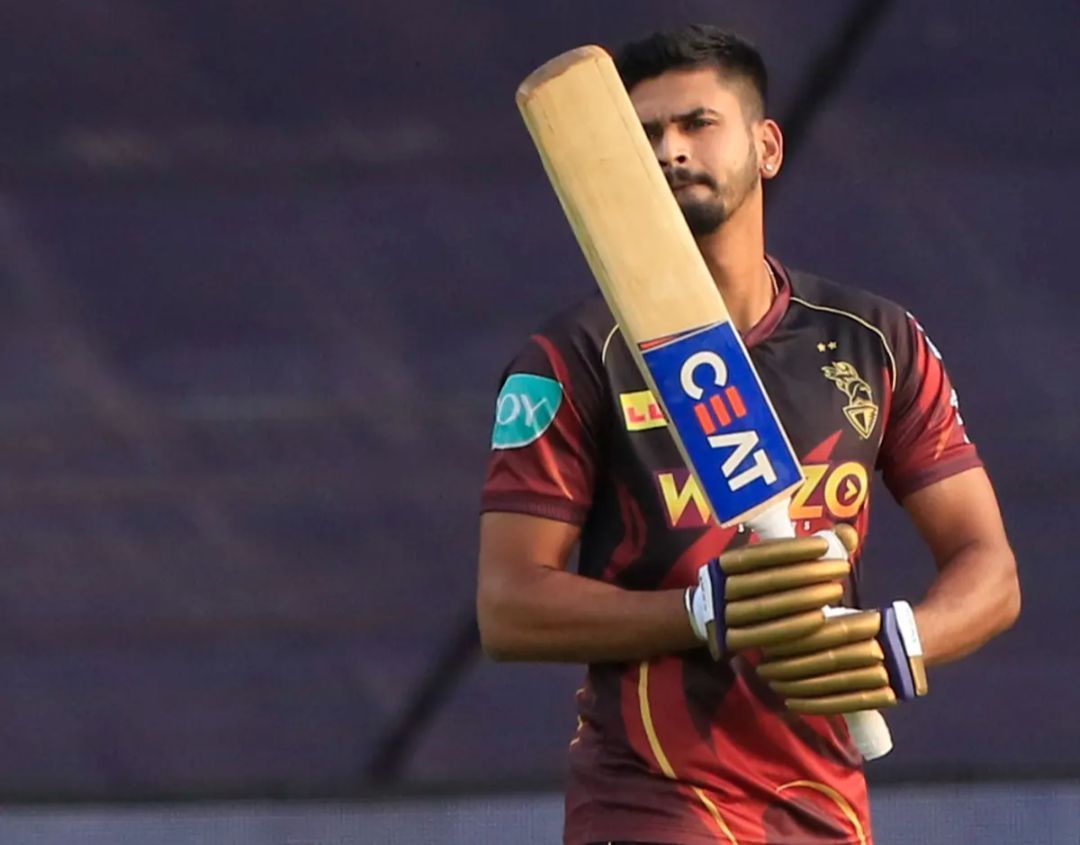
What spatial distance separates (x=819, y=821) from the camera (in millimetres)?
2160

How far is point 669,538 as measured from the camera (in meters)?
2.15

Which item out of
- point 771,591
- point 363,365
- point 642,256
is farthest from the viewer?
point 363,365

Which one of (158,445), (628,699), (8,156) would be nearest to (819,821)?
(628,699)

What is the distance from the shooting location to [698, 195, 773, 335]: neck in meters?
2.24

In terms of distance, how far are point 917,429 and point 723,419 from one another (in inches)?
13.0

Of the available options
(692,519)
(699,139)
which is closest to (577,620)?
(692,519)

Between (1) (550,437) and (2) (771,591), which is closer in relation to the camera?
(2) (771,591)

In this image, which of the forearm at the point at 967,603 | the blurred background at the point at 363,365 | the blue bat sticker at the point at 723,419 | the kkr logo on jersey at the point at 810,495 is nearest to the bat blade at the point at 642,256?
the blue bat sticker at the point at 723,419

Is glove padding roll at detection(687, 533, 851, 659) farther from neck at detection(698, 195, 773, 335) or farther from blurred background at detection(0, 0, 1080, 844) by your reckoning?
blurred background at detection(0, 0, 1080, 844)

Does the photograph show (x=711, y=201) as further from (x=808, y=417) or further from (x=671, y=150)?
(x=808, y=417)

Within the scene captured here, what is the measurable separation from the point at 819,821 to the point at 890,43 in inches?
49.3

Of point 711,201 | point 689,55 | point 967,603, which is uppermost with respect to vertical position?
point 689,55

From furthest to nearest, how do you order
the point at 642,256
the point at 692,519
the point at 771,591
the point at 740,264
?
the point at 740,264
the point at 692,519
the point at 642,256
the point at 771,591

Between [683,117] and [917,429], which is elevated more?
[683,117]
